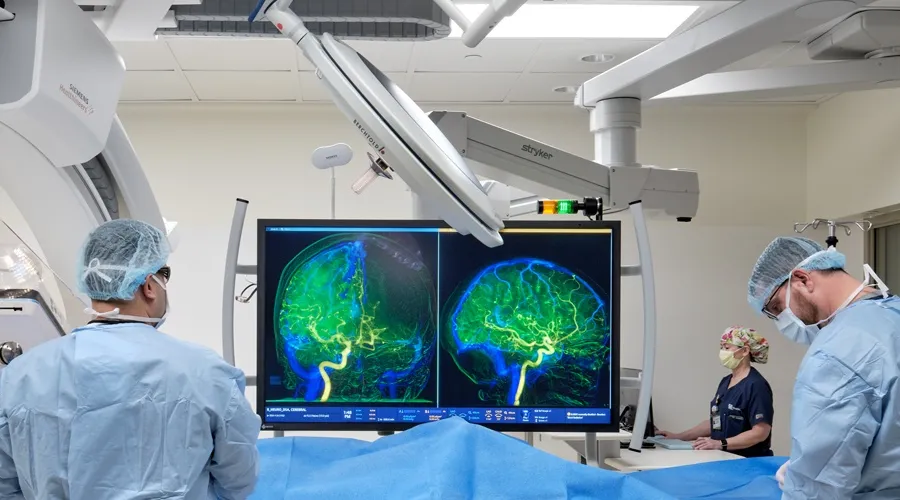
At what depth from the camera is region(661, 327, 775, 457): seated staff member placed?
3982 millimetres

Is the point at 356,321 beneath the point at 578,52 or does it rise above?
beneath

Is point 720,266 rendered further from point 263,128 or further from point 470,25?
point 470,25

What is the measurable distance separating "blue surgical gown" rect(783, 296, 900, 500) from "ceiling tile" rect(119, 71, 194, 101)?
410cm

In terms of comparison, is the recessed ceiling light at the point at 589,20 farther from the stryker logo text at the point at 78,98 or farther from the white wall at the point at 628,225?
the stryker logo text at the point at 78,98

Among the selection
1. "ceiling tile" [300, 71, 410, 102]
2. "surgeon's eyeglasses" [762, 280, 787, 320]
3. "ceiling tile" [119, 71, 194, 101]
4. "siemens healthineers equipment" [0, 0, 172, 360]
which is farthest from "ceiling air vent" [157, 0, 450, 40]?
"ceiling tile" [119, 71, 194, 101]

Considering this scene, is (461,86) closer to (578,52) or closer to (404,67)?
(404,67)

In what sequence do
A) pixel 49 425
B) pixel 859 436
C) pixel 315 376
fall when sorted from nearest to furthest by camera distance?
1. pixel 49 425
2. pixel 859 436
3. pixel 315 376

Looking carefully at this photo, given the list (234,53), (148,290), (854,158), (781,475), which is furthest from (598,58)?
(148,290)

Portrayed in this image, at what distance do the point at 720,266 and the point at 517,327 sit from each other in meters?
3.57

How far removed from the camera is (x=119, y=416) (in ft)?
5.51

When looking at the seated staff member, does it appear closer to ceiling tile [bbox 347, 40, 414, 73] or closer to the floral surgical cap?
the floral surgical cap

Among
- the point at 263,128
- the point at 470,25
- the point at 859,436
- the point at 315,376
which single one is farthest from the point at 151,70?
the point at 859,436

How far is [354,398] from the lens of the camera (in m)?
2.54

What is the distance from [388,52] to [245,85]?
1.10 meters
